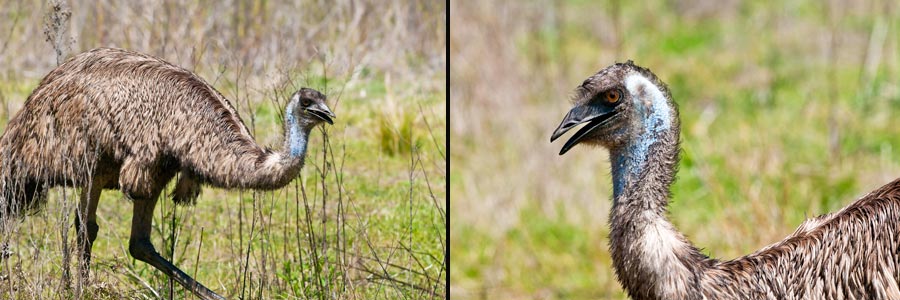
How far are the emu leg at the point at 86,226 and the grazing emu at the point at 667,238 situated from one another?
2250mm

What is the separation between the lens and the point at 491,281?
8.34m

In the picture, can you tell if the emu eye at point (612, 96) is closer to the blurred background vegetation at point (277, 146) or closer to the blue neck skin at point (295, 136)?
→ the blurred background vegetation at point (277, 146)

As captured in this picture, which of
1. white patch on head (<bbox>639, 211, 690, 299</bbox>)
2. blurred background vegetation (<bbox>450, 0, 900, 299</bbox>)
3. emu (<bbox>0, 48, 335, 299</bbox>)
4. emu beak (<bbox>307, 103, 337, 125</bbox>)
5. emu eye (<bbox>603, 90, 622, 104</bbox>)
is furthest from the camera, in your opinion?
blurred background vegetation (<bbox>450, 0, 900, 299</bbox>)

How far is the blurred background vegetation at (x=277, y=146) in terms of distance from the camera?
625 cm

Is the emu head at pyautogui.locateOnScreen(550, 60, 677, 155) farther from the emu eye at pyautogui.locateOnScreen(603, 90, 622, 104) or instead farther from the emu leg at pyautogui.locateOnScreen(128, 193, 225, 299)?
the emu leg at pyautogui.locateOnScreen(128, 193, 225, 299)

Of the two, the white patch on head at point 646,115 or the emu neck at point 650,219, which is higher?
the white patch on head at point 646,115

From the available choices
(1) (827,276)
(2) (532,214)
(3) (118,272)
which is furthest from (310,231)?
(2) (532,214)

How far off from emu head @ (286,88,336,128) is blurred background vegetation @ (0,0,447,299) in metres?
0.09

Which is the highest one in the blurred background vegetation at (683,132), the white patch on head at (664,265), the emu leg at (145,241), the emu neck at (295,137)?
the blurred background vegetation at (683,132)

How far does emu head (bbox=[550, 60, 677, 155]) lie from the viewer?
4969 mm

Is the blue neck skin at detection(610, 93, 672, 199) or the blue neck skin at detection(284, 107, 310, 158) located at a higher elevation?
the blue neck skin at detection(284, 107, 310, 158)

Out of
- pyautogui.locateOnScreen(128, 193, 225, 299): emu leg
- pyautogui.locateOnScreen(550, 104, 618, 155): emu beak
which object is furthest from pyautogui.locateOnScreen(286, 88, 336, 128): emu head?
pyautogui.locateOnScreen(550, 104, 618, 155): emu beak

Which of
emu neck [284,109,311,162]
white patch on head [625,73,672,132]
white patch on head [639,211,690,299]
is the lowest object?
white patch on head [639,211,690,299]

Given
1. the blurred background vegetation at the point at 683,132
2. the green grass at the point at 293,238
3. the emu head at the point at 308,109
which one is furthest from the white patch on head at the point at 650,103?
the blurred background vegetation at the point at 683,132
